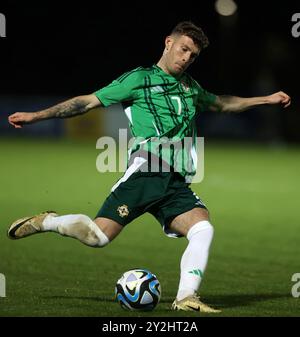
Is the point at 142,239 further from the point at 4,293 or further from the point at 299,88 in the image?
the point at 299,88

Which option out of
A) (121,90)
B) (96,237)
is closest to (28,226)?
(96,237)

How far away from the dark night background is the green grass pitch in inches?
1052

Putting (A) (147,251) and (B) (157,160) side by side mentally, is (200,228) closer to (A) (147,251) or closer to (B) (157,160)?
(B) (157,160)

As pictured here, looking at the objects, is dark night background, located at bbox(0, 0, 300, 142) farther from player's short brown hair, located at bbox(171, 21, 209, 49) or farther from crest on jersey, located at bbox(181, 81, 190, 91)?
player's short brown hair, located at bbox(171, 21, 209, 49)

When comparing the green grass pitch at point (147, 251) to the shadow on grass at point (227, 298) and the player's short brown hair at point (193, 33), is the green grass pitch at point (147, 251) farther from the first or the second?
the player's short brown hair at point (193, 33)

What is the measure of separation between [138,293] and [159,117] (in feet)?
4.80

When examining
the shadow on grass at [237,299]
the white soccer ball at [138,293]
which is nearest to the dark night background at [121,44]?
the shadow on grass at [237,299]

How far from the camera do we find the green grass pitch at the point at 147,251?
7.89 m

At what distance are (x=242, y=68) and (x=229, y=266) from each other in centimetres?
4130

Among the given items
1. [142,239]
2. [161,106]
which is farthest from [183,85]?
[142,239]

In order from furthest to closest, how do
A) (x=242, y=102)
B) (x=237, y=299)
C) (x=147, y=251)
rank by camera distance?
(x=147, y=251)
(x=242, y=102)
(x=237, y=299)

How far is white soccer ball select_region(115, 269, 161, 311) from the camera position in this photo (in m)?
7.40

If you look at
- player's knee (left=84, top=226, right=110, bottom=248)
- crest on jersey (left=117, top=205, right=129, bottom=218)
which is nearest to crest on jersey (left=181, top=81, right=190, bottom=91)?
crest on jersey (left=117, top=205, right=129, bottom=218)

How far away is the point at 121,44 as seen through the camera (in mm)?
51500
